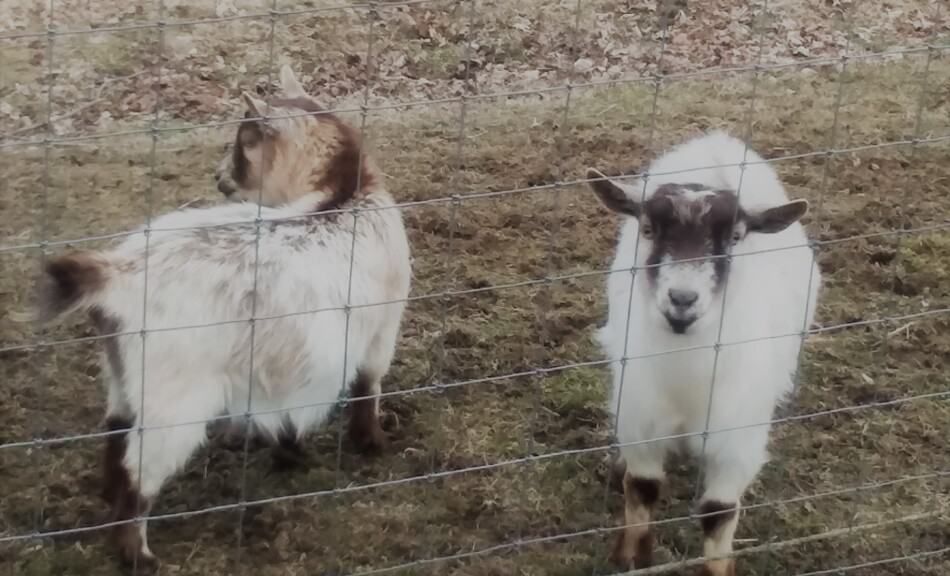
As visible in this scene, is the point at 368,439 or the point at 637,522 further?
the point at 368,439

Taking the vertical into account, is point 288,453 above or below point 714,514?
below

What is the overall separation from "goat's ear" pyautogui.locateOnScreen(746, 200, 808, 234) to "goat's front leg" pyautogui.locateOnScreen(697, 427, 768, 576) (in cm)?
53

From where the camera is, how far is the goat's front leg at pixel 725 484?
3.63 meters

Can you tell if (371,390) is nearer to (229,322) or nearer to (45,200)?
(229,322)

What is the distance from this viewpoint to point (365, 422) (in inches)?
168

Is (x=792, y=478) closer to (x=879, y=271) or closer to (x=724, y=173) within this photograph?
(x=724, y=173)

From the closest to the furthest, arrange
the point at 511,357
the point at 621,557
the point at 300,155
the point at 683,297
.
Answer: the point at 683,297
the point at 621,557
the point at 300,155
the point at 511,357

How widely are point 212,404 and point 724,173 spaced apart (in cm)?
151

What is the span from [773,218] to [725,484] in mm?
719

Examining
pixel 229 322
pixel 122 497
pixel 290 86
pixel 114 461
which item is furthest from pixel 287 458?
pixel 290 86

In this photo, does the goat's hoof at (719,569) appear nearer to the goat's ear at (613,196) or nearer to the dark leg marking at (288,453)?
the goat's ear at (613,196)

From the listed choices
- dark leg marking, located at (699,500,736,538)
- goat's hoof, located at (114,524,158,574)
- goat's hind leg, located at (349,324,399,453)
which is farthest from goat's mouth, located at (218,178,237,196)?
dark leg marking, located at (699,500,736,538)

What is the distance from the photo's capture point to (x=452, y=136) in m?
6.23

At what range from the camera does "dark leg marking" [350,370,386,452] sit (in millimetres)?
4262
